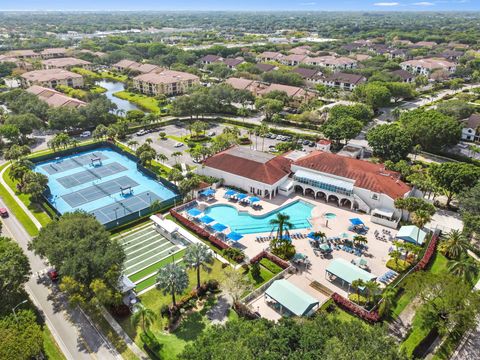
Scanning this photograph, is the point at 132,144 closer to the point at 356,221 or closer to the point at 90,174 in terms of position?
the point at 90,174

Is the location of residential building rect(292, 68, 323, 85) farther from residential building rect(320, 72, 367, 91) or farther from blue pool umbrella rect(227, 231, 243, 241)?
blue pool umbrella rect(227, 231, 243, 241)

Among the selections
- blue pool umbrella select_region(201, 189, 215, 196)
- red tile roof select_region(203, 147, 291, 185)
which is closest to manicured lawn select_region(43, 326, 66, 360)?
blue pool umbrella select_region(201, 189, 215, 196)

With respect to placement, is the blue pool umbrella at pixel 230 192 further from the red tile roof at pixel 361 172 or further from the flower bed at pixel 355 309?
the flower bed at pixel 355 309

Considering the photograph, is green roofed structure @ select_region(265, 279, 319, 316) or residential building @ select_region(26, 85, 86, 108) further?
residential building @ select_region(26, 85, 86, 108)

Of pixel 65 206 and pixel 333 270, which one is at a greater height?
pixel 333 270

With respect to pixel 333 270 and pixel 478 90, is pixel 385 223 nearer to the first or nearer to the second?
pixel 333 270

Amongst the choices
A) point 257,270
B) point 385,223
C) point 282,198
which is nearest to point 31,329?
point 257,270
